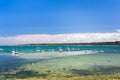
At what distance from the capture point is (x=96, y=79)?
35031 mm

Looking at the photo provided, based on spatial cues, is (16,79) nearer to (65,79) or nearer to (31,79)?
(31,79)

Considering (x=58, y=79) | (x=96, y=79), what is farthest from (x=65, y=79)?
(x=96, y=79)

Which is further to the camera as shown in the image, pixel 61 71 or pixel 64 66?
pixel 64 66

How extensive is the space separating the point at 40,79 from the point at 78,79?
447 cm

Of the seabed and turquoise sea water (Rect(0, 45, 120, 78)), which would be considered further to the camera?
turquoise sea water (Rect(0, 45, 120, 78))

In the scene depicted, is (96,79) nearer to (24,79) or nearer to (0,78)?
(24,79)

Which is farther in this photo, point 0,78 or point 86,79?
point 0,78

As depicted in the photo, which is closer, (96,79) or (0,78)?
(96,79)

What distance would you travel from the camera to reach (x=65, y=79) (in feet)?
118

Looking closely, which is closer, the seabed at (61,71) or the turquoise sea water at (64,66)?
the seabed at (61,71)

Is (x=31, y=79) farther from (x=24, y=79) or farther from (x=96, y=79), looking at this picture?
(x=96, y=79)

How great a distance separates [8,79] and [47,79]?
4.89 metres

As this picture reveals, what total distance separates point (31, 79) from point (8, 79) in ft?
9.90

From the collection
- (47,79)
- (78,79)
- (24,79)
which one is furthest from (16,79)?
(78,79)
